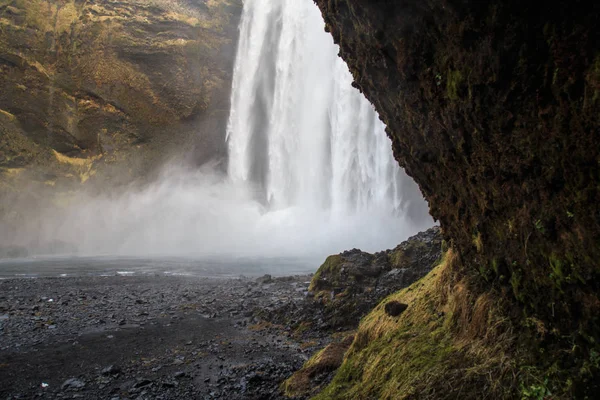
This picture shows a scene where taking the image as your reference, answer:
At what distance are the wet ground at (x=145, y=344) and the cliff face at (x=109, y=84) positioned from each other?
32522 millimetres

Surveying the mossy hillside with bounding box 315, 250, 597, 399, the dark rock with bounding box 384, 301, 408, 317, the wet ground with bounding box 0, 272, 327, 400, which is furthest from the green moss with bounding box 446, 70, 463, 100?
the wet ground with bounding box 0, 272, 327, 400

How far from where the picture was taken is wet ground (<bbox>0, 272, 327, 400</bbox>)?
5836mm

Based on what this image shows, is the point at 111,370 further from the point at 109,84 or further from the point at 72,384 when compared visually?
the point at 109,84

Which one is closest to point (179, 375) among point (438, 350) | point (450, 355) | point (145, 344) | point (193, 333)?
point (145, 344)

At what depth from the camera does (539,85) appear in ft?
7.00

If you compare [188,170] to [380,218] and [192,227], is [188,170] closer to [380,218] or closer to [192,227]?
[192,227]

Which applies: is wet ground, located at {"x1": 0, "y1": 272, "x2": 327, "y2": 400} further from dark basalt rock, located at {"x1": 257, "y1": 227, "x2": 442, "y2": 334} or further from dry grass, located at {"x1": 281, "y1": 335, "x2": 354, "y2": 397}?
dark basalt rock, located at {"x1": 257, "y1": 227, "x2": 442, "y2": 334}

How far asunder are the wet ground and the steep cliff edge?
351cm

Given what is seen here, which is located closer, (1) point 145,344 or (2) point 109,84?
(1) point 145,344

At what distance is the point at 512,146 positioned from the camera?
2.40 meters

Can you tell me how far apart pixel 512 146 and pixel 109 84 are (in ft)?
157

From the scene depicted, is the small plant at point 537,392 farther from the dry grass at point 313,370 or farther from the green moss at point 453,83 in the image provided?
the dry grass at point 313,370

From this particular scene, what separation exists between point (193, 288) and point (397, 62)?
13881mm

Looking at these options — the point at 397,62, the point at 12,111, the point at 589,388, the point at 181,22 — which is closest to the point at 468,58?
the point at 397,62
